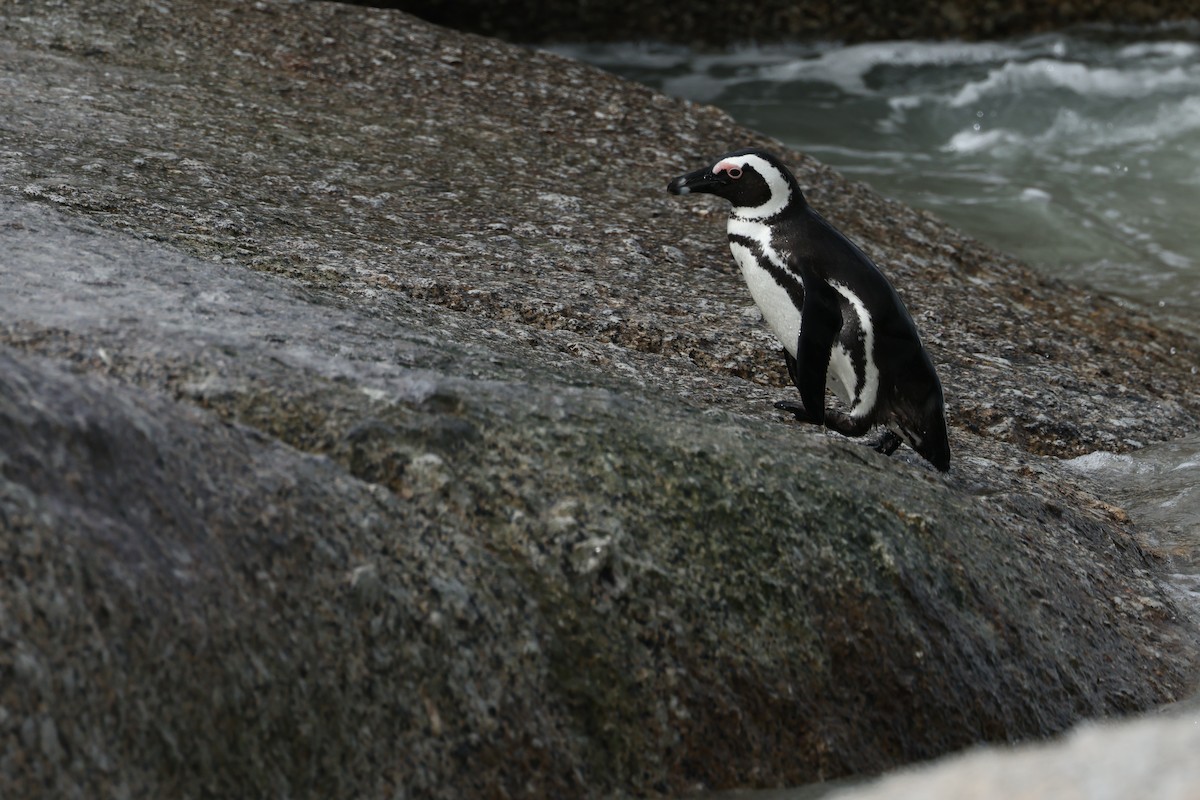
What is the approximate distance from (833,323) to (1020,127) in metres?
9.54

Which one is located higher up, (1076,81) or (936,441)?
(936,441)

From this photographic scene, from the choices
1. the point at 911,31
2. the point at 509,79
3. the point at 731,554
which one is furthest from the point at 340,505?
the point at 911,31

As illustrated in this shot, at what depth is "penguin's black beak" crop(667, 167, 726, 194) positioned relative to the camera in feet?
15.2

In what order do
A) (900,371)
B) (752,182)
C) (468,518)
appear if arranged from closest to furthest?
(468,518) < (900,371) < (752,182)

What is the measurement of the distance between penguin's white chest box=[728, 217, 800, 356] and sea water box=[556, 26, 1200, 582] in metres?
3.10

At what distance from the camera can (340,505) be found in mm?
3000

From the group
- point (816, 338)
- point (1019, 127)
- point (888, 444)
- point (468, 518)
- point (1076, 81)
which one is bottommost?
point (1019, 127)

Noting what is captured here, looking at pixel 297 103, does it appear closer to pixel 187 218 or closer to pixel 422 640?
pixel 187 218

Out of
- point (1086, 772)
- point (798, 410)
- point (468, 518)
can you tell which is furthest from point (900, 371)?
point (1086, 772)

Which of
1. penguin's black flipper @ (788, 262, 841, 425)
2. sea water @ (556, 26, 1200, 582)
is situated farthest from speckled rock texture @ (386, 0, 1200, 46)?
penguin's black flipper @ (788, 262, 841, 425)

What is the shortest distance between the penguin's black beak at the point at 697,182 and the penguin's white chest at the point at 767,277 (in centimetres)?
14

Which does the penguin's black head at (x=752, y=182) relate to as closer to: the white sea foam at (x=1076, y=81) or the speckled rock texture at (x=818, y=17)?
the white sea foam at (x=1076, y=81)

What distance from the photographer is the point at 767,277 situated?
4438mm

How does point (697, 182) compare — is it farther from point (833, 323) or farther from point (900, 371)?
point (900, 371)
